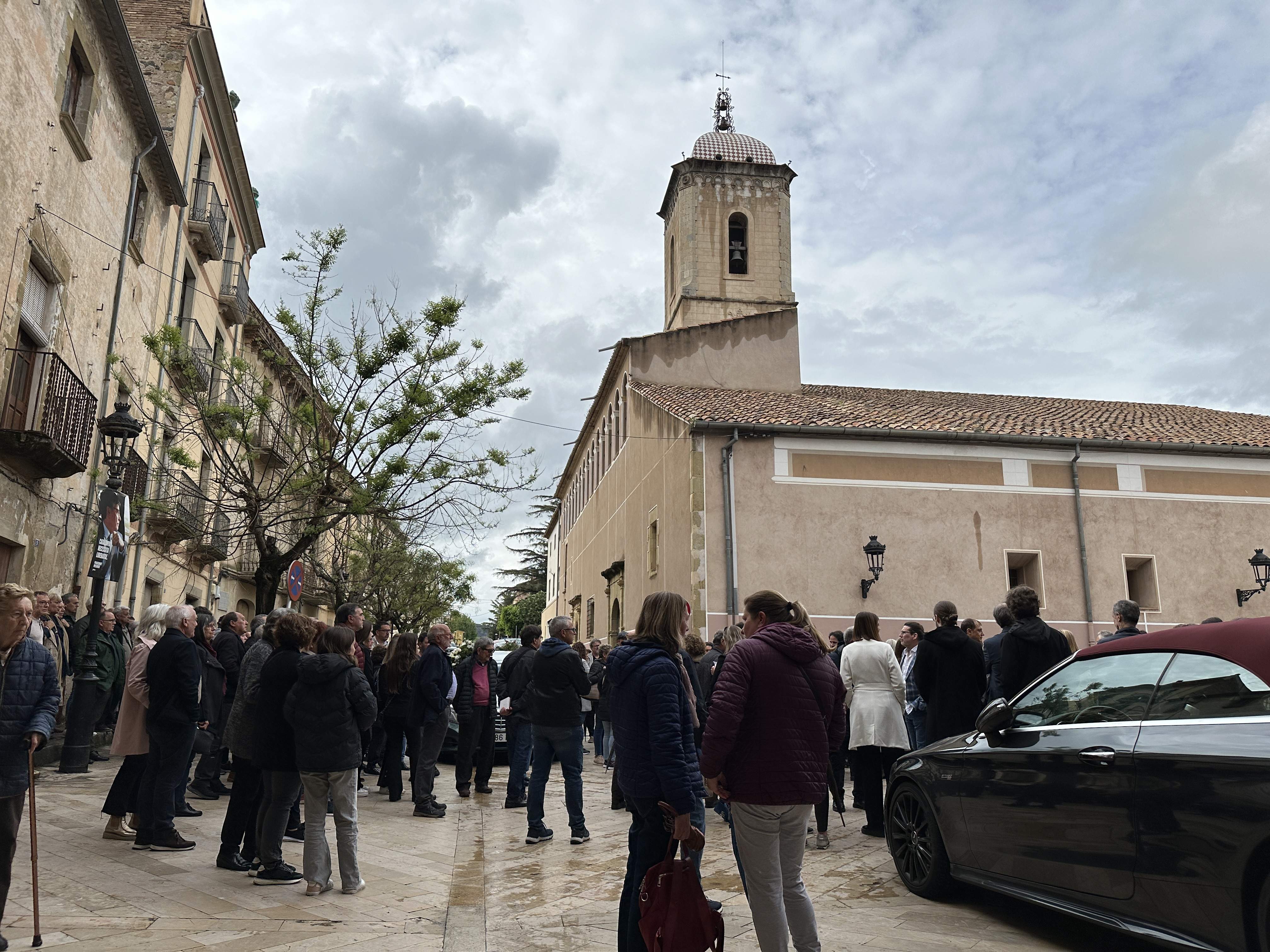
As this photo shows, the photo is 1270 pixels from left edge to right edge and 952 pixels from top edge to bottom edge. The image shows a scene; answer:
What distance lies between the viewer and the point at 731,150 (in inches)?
1348

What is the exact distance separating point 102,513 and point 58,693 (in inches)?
219

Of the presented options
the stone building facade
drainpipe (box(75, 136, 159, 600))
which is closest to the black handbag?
the stone building facade

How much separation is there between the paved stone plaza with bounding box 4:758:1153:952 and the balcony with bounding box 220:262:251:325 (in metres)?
15.5

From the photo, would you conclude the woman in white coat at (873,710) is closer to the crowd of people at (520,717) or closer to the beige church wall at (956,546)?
the crowd of people at (520,717)

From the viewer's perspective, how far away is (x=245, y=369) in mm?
14078

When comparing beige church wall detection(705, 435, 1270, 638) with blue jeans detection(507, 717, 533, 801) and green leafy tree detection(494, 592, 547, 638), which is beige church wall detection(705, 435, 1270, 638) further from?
green leafy tree detection(494, 592, 547, 638)

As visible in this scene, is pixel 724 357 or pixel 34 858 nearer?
pixel 34 858

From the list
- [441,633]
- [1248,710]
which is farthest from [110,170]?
[1248,710]

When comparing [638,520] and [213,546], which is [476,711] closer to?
[213,546]

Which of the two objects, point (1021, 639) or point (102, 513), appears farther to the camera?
point (102, 513)

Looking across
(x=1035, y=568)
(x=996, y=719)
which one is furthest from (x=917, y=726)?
(x=1035, y=568)

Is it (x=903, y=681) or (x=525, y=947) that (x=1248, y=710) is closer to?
(x=525, y=947)

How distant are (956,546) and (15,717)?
1917cm

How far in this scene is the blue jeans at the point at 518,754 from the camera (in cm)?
993
